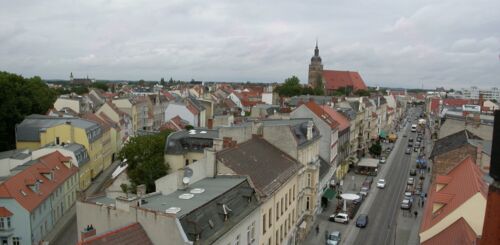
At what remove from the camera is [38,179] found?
1607 inches

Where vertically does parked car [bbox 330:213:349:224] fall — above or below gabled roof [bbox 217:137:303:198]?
below

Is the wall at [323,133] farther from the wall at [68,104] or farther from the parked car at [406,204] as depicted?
the wall at [68,104]

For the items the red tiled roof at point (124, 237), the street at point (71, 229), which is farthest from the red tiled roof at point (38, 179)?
the red tiled roof at point (124, 237)

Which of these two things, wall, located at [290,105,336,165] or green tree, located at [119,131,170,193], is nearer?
green tree, located at [119,131,170,193]

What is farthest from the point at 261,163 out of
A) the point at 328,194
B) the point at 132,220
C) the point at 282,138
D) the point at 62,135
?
the point at 62,135

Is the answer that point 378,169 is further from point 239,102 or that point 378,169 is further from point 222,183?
point 239,102

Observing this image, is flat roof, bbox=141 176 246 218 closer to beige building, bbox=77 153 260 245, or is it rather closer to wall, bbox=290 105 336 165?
beige building, bbox=77 153 260 245

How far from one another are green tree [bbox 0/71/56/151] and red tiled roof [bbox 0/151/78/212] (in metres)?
17.6

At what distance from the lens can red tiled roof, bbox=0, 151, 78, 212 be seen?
36594 millimetres

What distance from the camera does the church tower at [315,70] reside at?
159500 mm

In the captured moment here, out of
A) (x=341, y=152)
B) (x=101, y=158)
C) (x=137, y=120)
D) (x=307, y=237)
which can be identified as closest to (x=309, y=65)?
(x=137, y=120)

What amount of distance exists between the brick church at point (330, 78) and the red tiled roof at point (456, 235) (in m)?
132

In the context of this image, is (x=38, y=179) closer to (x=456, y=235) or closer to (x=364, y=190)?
(x=456, y=235)

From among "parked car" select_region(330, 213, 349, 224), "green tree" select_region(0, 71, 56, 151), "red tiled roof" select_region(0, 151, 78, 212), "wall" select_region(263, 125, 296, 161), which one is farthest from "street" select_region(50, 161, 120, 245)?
"parked car" select_region(330, 213, 349, 224)
